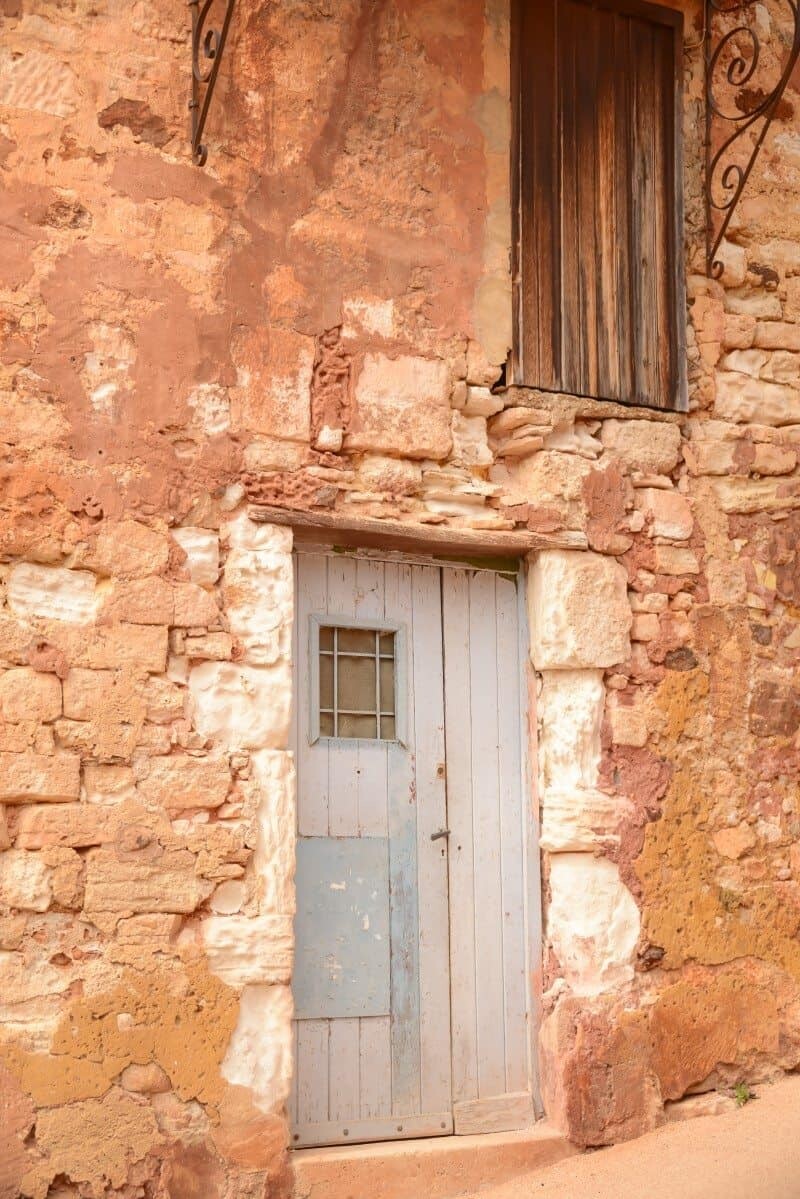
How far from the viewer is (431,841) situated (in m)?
4.72

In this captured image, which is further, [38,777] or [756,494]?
[756,494]

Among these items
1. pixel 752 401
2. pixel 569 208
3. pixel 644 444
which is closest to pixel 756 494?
pixel 752 401

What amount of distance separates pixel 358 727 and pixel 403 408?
→ 112 cm

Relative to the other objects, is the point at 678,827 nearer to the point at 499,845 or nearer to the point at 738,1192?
the point at 499,845

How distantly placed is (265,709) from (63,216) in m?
1.69

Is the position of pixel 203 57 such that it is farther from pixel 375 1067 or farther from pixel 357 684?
→ pixel 375 1067

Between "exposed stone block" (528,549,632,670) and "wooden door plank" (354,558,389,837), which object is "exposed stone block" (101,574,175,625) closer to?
"wooden door plank" (354,558,389,837)

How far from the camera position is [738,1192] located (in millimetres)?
4176

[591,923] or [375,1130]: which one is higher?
[591,923]

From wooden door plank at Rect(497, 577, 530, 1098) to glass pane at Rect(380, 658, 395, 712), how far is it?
42cm

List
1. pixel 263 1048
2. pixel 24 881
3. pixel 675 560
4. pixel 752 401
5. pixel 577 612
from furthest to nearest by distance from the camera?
pixel 752 401 → pixel 675 560 → pixel 577 612 → pixel 263 1048 → pixel 24 881

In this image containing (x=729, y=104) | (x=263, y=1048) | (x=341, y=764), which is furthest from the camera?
(x=729, y=104)

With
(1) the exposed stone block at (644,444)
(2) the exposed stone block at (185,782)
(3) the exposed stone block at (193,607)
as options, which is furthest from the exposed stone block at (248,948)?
(1) the exposed stone block at (644,444)

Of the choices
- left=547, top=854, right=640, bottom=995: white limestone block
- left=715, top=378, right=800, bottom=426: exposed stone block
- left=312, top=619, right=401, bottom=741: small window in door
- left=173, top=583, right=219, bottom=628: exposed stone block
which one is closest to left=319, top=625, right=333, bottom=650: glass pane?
left=312, top=619, right=401, bottom=741: small window in door
